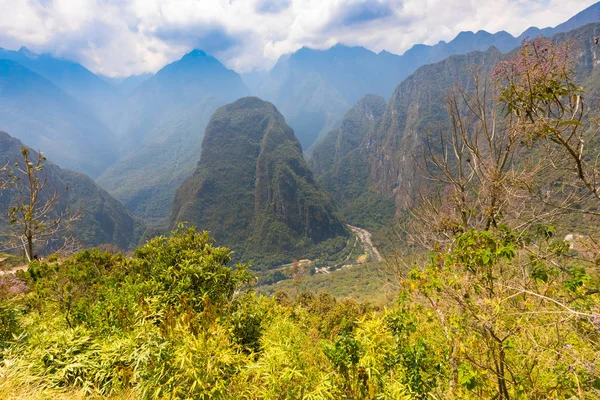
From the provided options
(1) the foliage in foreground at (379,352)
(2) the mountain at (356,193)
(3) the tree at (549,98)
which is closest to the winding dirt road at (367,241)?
(2) the mountain at (356,193)

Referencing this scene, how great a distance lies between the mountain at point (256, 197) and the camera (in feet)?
354

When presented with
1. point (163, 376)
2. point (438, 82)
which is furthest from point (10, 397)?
point (438, 82)

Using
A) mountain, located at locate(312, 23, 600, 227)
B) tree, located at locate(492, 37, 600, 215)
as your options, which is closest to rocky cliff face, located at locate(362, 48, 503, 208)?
mountain, located at locate(312, 23, 600, 227)

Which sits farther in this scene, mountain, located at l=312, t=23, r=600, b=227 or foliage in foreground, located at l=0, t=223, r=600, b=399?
mountain, located at l=312, t=23, r=600, b=227

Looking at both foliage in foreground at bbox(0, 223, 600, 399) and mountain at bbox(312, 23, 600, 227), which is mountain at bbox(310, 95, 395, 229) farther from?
foliage in foreground at bbox(0, 223, 600, 399)

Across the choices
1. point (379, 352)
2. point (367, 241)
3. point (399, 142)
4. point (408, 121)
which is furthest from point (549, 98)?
point (408, 121)

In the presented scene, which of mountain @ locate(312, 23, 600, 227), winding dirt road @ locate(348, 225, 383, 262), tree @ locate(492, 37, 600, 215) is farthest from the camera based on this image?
mountain @ locate(312, 23, 600, 227)

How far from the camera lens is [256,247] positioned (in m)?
104

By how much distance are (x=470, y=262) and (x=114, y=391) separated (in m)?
4.76

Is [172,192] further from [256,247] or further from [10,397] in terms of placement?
[10,397]

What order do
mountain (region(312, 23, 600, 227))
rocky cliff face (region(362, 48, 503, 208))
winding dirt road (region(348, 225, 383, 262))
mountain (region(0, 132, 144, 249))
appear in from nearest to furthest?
winding dirt road (region(348, 225, 383, 262)), mountain (region(0, 132, 144, 249)), rocky cliff face (region(362, 48, 503, 208)), mountain (region(312, 23, 600, 227))

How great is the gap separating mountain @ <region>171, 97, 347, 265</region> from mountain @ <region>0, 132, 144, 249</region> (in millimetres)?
24389

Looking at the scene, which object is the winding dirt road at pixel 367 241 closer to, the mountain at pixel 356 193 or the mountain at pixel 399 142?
the mountain at pixel 356 193

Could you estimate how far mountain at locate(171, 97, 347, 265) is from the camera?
10800cm
